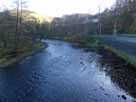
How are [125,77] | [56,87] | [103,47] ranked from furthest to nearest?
[103,47]
[125,77]
[56,87]

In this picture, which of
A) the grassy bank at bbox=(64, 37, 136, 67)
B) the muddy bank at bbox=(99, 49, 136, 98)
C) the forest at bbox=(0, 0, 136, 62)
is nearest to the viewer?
the muddy bank at bbox=(99, 49, 136, 98)

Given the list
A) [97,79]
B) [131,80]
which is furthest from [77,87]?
[131,80]

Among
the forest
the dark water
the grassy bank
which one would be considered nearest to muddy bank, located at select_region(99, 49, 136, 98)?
the dark water

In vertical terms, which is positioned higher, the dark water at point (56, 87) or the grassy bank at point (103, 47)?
the grassy bank at point (103, 47)

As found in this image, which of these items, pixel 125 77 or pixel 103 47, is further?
pixel 103 47

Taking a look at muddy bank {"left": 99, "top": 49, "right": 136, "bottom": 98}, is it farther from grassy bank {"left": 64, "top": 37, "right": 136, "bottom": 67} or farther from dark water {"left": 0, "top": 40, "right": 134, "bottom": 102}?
grassy bank {"left": 64, "top": 37, "right": 136, "bottom": 67}

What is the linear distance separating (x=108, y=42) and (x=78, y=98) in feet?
141

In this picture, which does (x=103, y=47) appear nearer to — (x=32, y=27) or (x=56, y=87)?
(x=56, y=87)

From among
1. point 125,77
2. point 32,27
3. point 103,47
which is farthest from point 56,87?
point 32,27

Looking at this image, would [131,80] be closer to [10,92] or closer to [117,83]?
[117,83]

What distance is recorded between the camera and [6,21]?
58.2 metres

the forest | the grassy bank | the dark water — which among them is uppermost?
the forest

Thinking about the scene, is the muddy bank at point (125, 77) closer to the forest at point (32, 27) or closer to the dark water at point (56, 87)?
the dark water at point (56, 87)

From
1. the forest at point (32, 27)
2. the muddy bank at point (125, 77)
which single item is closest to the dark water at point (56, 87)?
the muddy bank at point (125, 77)
